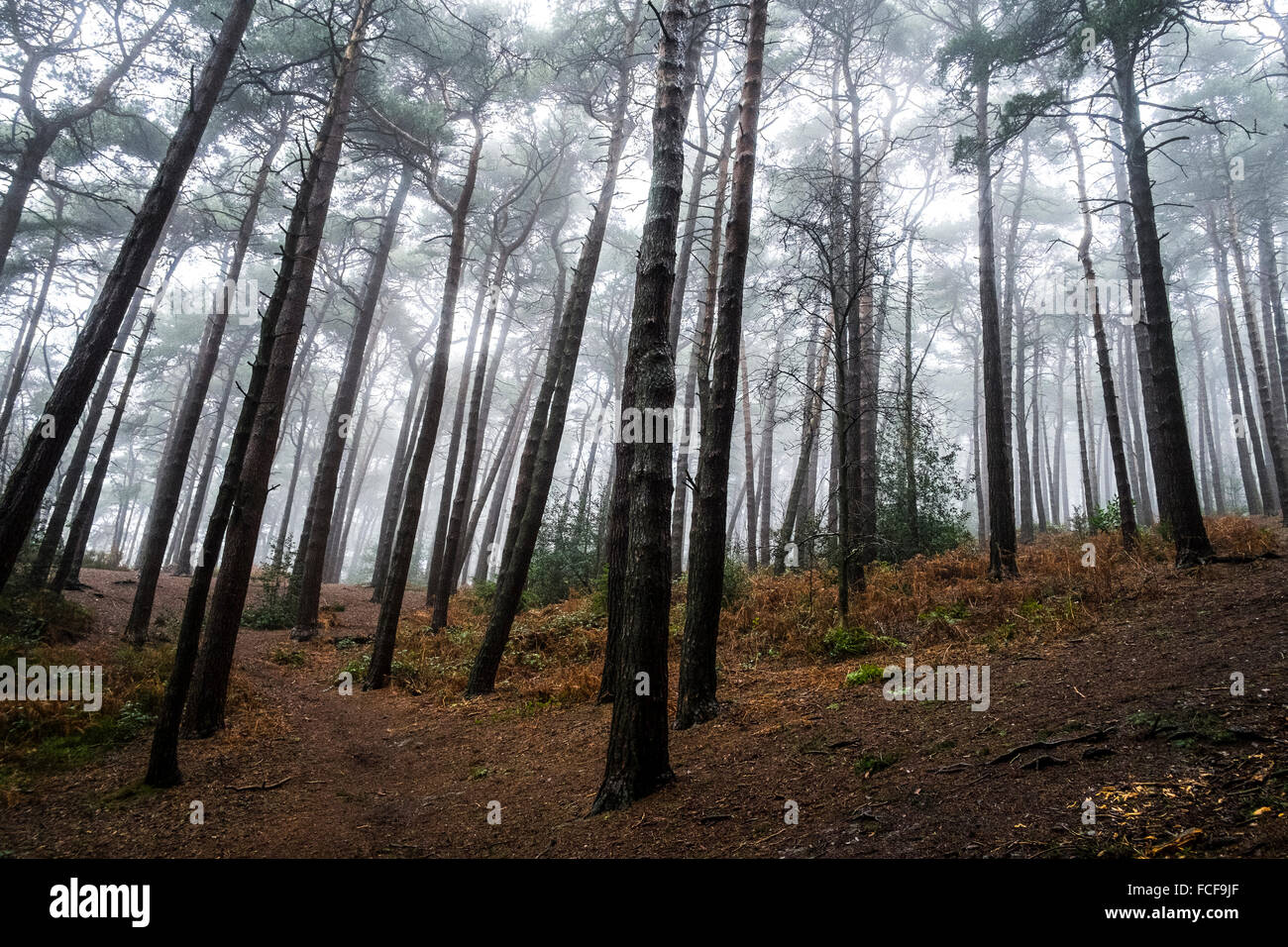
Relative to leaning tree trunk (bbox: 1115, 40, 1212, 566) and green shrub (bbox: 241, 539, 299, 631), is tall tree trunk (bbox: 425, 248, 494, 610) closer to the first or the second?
green shrub (bbox: 241, 539, 299, 631)

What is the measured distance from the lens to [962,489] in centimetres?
1445

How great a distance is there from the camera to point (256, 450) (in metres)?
8.17

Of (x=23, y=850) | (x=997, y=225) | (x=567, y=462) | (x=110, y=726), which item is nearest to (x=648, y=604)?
(x=23, y=850)

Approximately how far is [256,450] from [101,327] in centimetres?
219

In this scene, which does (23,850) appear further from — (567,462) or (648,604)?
(567,462)

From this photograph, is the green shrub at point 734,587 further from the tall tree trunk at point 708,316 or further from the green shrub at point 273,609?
the green shrub at point 273,609

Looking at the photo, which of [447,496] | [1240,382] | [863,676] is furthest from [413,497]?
[1240,382]

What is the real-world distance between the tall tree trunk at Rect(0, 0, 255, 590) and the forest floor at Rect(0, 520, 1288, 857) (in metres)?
2.39

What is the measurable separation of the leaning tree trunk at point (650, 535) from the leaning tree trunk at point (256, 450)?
3.49 m

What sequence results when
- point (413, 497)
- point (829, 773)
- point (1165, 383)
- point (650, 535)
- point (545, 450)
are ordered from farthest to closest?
1. point (413, 497)
2. point (545, 450)
3. point (1165, 383)
4. point (650, 535)
5. point (829, 773)

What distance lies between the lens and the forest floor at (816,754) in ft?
10.7

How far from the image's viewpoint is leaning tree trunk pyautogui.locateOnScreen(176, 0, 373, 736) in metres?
5.90

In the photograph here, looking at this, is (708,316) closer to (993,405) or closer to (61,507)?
(993,405)

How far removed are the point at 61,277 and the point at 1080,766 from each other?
31.2 metres
